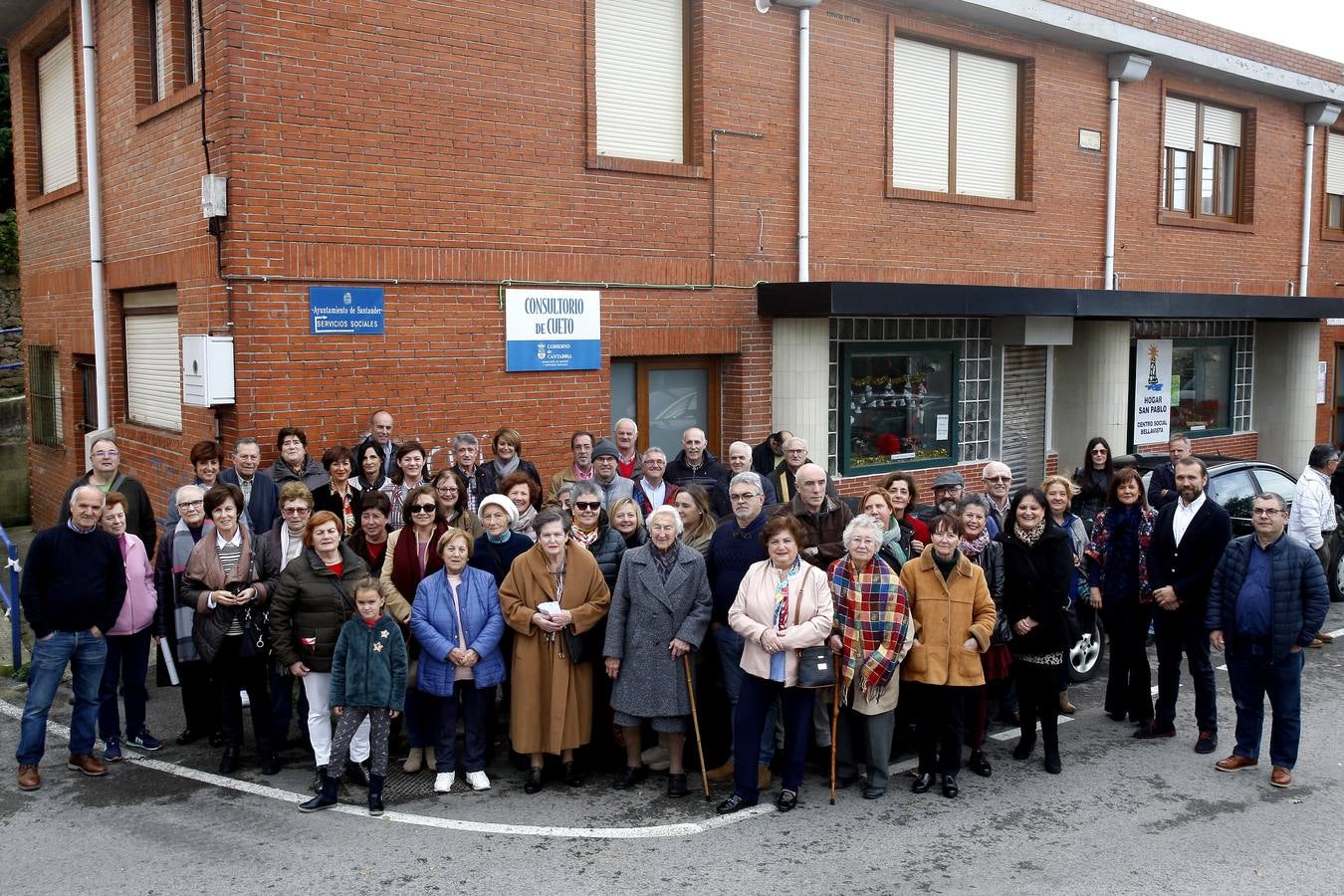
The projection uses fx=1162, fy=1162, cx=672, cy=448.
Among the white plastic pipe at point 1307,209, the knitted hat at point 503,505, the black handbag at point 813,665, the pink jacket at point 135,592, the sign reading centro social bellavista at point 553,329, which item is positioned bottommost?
the black handbag at point 813,665

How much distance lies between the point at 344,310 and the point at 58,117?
6788 millimetres

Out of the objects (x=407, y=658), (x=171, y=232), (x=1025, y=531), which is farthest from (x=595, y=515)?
(x=171, y=232)

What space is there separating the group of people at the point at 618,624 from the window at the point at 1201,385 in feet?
36.4

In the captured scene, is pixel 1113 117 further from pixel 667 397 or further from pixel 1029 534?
pixel 1029 534

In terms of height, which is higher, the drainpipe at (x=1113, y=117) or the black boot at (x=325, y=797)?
the drainpipe at (x=1113, y=117)

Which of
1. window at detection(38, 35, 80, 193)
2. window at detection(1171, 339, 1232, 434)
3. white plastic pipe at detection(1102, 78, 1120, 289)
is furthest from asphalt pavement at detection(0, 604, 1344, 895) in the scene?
window at detection(1171, 339, 1232, 434)

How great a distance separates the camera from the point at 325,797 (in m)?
6.59

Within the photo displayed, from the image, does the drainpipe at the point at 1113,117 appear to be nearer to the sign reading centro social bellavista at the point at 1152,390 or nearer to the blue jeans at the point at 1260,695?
the sign reading centro social bellavista at the point at 1152,390

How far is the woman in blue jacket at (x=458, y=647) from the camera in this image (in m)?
6.82

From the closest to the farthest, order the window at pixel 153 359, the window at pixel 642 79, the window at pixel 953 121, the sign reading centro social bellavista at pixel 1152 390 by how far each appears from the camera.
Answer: the window at pixel 153 359, the window at pixel 642 79, the window at pixel 953 121, the sign reading centro social bellavista at pixel 1152 390

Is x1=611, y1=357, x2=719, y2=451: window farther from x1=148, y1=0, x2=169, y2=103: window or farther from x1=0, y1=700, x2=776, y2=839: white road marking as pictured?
x1=0, y1=700, x2=776, y2=839: white road marking

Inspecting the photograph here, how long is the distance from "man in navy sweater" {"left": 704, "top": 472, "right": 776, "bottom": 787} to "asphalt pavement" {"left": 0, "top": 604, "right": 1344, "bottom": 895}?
499mm

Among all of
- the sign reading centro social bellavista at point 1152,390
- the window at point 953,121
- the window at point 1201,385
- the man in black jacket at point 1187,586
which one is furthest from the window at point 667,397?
the window at point 1201,385

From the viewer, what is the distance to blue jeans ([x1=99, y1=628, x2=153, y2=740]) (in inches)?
289
